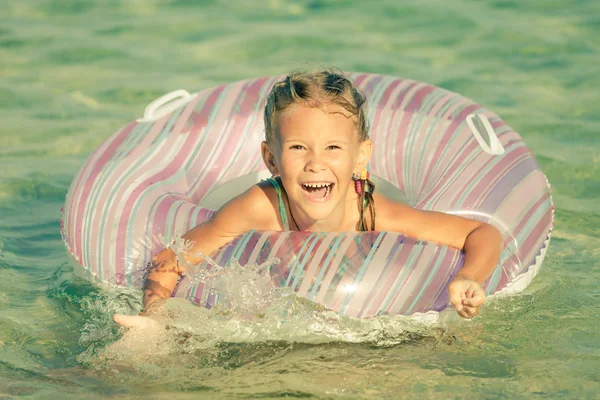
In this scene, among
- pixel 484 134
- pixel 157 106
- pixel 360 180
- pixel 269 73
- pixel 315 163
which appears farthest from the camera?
pixel 269 73

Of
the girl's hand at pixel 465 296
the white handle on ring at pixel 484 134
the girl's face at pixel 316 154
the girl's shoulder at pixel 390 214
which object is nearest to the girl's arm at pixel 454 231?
the girl's shoulder at pixel 390 214

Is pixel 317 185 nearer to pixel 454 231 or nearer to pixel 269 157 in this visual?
pixel 269 157

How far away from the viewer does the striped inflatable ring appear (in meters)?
2.91

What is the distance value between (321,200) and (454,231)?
49 centimetres

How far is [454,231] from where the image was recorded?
3.13 metres

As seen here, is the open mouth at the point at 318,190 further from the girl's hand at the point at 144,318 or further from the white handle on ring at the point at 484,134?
the white handle on ring at the point at 484,134

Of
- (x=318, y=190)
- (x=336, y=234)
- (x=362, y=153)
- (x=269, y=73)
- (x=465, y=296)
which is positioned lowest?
(x=465, y=296)

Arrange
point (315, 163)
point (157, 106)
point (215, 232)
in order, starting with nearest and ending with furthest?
1. point (315, 163)
2. point (215, 232)
3. point (157, 106)

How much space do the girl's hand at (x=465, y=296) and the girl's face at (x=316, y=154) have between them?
49 cm

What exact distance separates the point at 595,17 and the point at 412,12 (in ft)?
4.59

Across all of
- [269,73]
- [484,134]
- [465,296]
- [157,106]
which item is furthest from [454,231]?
[269,73]

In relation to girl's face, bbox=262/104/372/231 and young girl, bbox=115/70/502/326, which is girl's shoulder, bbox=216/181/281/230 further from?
girl's face, bbox=262/104/372/231

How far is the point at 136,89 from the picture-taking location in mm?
5941

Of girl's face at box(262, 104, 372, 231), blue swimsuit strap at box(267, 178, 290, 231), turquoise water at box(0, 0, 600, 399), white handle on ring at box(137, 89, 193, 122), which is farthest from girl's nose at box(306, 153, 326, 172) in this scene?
white handle on ring at box(137, 89, 193, 122)
